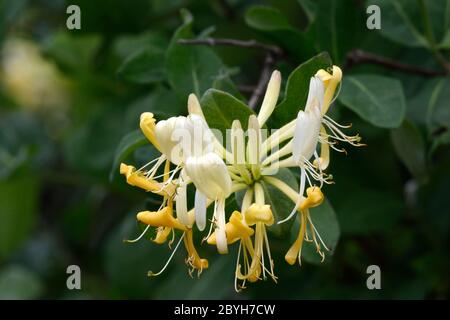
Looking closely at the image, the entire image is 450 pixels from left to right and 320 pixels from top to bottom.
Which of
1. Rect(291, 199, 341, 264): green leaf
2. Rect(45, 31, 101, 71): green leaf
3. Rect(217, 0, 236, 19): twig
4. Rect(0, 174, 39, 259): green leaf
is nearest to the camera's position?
Rect(291, 199, 341, 264): green leaf

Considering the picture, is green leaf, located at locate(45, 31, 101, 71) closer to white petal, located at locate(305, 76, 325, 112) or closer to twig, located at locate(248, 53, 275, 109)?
twig, located at locate(248, 53, 275, 109)

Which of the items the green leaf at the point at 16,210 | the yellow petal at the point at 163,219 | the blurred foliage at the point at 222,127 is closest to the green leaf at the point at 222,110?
the blurred foliage at the point at 222,127

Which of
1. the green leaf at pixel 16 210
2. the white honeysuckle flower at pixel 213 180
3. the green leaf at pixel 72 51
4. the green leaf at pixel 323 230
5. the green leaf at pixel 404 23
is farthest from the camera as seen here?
the green leaf at pixel 16 210

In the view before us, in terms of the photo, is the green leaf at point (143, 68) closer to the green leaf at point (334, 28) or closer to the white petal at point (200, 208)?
the green leaf at point (334, 28)

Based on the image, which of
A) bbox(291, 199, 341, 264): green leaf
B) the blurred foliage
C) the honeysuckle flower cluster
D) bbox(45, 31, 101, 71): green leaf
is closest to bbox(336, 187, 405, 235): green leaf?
the blurred foliage

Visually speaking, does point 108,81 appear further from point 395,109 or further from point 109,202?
point 395,109

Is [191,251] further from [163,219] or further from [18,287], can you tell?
[18,287]
